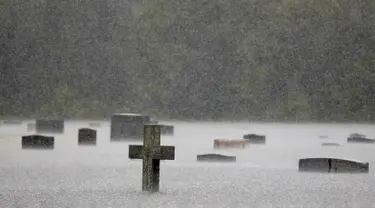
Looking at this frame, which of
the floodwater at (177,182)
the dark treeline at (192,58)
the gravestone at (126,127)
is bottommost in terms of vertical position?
the floodwater at (177,182)

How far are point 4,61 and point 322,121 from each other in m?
16.2

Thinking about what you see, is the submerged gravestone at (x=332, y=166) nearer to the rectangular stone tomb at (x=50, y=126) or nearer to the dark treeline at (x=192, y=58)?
the rectangular stone tomb at (x=50, y=126)

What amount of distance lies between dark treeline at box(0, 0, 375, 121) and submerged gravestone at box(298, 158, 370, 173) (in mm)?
29571

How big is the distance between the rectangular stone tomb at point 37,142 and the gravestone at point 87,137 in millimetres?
1512

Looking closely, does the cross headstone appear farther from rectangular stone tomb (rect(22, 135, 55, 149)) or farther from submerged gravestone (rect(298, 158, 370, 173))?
rectangular stone tomb (rect(22, 135, 55, 149))

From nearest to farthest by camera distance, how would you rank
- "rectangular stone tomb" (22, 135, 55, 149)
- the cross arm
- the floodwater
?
the floodwater
the cross arm
"rectangular stone tomb" (22, 135, 55, 149)

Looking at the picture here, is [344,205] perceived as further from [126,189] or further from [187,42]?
[187,42]

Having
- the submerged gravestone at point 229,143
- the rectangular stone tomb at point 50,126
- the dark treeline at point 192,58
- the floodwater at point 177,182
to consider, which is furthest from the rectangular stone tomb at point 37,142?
the dark treeline at point 192,58

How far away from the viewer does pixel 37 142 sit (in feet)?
58.8

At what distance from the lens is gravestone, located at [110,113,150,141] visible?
21.9 metres

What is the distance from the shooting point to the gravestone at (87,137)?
19.4 m

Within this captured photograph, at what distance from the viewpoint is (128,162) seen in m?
14.4

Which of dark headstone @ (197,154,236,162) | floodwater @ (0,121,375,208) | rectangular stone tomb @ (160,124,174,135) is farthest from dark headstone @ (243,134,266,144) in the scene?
dark headstone @ (197,154,236,162)

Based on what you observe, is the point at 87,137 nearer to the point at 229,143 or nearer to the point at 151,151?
the point at 229,143
